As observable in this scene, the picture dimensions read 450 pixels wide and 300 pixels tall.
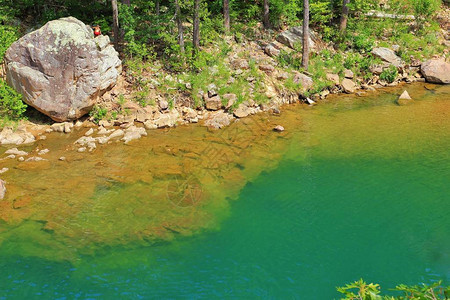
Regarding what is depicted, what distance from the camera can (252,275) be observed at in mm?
10078

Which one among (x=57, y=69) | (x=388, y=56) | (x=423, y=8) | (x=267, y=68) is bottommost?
(x=267, y=68)

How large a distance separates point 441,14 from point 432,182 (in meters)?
25.5

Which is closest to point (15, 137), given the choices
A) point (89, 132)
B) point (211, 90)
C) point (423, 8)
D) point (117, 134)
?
point (89, 132)

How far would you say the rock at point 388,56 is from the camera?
85.7 ft

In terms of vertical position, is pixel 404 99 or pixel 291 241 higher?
pixel 404 99

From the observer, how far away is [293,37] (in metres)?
26.5

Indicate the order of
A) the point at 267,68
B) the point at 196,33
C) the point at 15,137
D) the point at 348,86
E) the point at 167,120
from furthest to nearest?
the point at 348,86 → the point at 267,68 → the point at 196,33 → the point at 167,120 → the point at 15,137

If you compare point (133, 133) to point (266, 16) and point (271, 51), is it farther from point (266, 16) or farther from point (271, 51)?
point (266, 16)

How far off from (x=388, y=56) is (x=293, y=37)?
6.72 metres

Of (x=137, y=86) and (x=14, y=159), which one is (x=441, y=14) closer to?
(x=137, y=86)

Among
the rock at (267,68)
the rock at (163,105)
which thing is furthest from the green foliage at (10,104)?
the rock at (267,68)

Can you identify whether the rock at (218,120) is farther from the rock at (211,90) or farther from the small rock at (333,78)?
the small rock at (333,78)

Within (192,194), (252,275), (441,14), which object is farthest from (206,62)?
(441,14)

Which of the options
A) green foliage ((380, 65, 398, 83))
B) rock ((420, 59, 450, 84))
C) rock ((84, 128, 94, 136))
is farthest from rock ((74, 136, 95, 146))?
rock ((420, 59, 450, 84))
